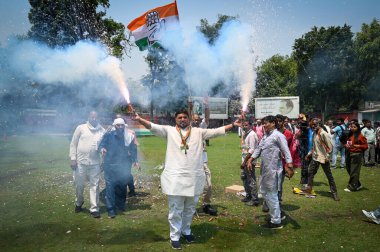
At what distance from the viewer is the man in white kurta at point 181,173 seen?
5363 millimetres

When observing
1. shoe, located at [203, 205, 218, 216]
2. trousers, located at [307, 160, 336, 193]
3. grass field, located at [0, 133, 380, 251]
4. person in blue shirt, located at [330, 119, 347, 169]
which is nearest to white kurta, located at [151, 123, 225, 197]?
grass field, located at [0, 133, 380, 251]

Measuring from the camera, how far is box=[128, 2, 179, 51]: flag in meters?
9.16

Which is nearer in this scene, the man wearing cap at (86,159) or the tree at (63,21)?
the man wearing cap at (86,159)

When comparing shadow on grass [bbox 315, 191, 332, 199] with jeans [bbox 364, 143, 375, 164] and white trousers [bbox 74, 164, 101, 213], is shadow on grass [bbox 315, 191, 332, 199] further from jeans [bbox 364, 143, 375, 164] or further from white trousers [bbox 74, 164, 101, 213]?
jeans [bbox 364, 143, 375, 164]

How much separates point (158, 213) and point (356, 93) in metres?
45.6

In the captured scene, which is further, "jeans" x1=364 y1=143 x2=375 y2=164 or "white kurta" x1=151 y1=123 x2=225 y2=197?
"jeans" x1=364 y1=143 x2=375 y2=164

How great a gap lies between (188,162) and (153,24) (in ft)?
18.5

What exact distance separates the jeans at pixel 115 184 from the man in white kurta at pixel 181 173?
2.26 meters

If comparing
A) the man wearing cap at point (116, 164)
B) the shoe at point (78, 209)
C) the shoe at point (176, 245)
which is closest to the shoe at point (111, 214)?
the man wearing cap at point (116, 164)

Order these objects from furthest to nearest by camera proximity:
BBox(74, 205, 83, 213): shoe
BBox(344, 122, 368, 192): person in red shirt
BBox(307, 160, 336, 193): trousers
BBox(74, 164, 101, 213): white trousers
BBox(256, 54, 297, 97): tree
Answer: BBox(256, 54, 297, 97): tree, BBox(344, 122, 368, 192): person in red shirt, BBox(307, 160, 336, 193): trousers, BBox(74, 205, 83, 213): shoe, BBox(74, 164, 101, 213): white trousers

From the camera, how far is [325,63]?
40.5 meters

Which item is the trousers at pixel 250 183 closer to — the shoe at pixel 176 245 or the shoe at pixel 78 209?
the shoe at pixel 176 245

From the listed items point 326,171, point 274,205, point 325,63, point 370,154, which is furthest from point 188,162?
point 325,63

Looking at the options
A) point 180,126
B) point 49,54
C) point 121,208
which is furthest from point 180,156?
point 49,54
